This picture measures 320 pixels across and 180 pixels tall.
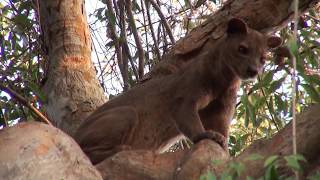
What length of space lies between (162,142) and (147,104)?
355 millimetres

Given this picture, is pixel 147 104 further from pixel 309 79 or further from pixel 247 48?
pixel 309 79

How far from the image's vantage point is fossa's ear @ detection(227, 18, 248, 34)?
17.0ft

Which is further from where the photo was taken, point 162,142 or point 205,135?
point 162,142

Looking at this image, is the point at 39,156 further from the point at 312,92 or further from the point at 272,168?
the point at 312,92

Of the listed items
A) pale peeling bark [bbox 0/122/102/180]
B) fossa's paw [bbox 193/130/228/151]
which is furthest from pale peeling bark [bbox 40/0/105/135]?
pale peeling bark [bbox 0/122/102/180]

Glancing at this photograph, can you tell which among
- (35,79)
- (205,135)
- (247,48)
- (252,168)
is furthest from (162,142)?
(252,168)

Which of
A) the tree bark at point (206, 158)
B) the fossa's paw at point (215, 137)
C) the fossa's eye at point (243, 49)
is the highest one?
the fossa's eye at point (243, 49)

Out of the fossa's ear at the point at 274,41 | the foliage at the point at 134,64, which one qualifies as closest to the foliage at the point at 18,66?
the foliage at the point at 134,64

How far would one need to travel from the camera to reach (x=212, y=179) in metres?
2.82

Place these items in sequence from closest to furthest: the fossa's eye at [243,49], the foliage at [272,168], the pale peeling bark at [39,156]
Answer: the foliage at [272,168]
the pale peeling bark at [39,156]
the fossa's eye at [243,49]

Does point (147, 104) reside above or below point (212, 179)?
above

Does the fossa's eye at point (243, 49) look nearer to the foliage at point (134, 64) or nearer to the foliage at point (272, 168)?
the foliage at point (134, 64)

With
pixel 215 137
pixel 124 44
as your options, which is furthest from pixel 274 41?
pixel 124 44

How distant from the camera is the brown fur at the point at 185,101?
529 centimetres
